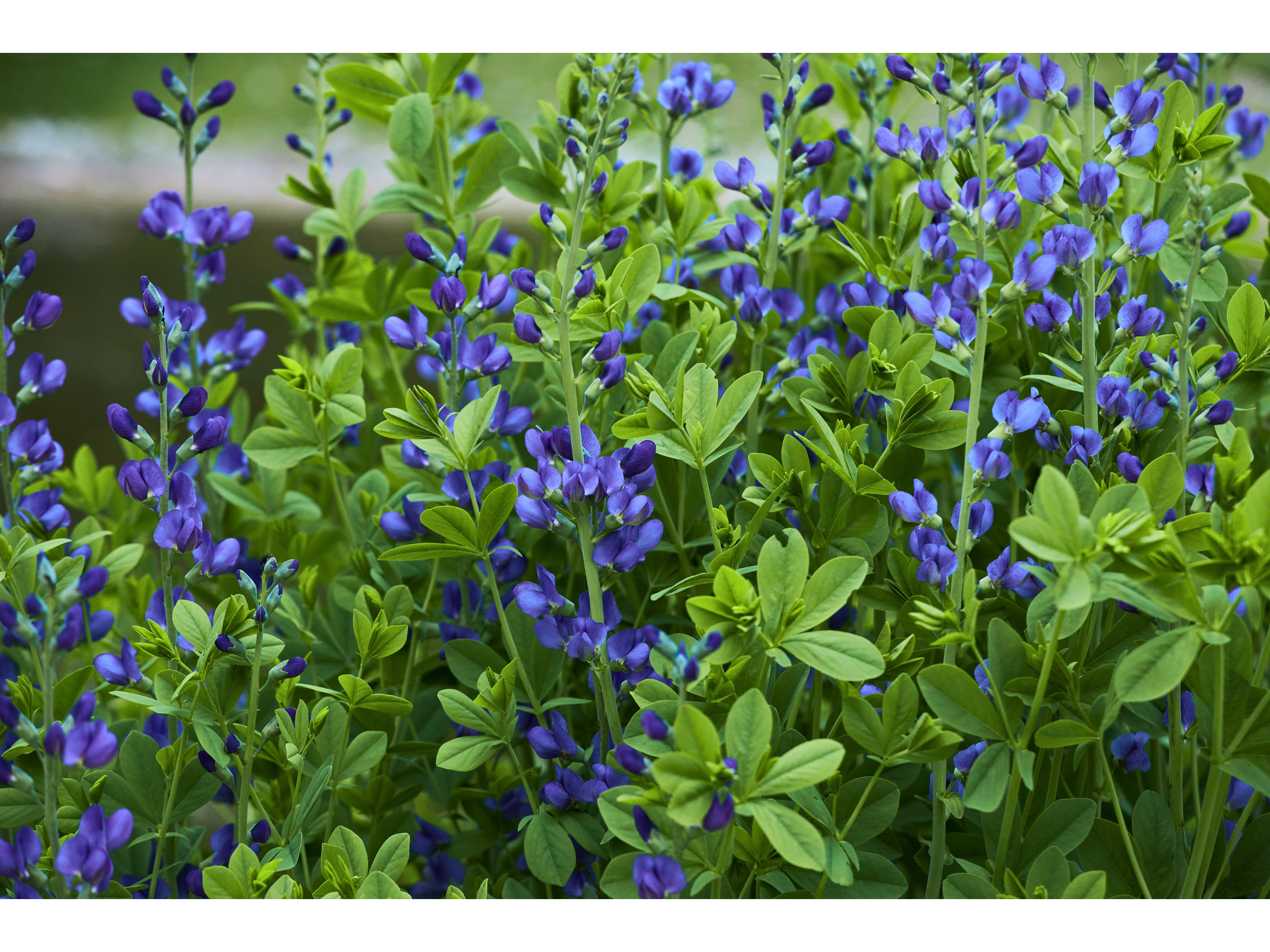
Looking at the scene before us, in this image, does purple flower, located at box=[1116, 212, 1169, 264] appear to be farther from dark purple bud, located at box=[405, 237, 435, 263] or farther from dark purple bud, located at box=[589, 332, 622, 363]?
dark purple bud, located at box=[405, 237, 435, 263]

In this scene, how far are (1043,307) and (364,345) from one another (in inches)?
25.3

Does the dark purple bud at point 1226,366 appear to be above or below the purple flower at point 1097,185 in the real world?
below

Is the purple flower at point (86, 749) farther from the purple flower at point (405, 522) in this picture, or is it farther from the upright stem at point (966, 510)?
the upright stem at point (966, 510)

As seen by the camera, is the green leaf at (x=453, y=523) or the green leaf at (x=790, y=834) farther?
the green leaf at (x=453, y=523)

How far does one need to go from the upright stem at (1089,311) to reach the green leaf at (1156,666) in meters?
0.16

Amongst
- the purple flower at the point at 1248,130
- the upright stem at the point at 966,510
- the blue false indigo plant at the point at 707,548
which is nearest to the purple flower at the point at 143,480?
the blue false indigo plant at the point at 707,548

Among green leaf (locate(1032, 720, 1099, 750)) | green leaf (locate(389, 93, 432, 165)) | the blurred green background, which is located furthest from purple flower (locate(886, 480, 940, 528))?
the blurred green background

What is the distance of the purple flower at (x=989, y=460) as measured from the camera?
49 centimetres

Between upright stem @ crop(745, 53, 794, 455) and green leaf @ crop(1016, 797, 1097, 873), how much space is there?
0.89 ft

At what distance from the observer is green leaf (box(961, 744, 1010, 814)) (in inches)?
18.0

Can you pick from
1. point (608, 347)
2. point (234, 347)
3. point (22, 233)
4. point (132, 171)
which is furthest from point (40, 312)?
point (132, 171)

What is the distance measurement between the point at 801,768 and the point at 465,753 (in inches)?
8.2
